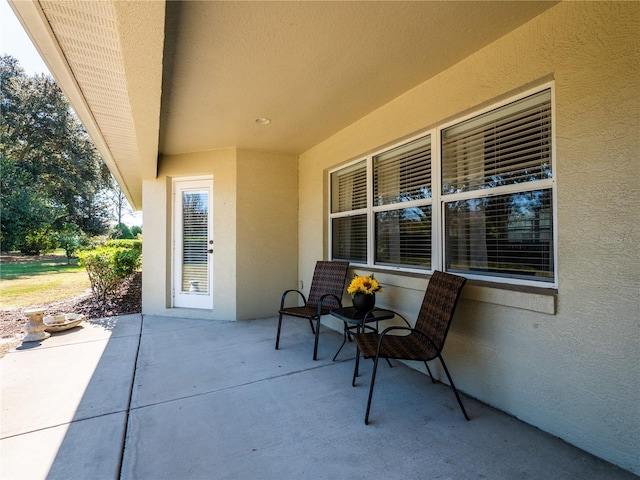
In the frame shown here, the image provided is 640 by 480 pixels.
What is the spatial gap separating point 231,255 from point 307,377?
8.41ft

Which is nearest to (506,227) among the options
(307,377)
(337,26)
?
(337,26)

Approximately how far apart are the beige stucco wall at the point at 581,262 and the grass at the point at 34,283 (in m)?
7.63

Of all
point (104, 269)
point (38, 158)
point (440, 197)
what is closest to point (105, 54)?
point (440, 197)

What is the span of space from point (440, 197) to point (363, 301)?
4.00 ft

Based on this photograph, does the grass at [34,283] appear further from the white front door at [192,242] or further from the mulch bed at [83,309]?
the white front door at [192,242]

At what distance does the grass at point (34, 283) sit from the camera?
6.06 m

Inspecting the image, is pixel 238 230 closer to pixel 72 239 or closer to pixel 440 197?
pixel 440 197

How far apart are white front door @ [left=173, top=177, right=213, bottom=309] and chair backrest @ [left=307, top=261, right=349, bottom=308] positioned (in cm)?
201

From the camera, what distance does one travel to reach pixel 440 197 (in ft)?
8.85

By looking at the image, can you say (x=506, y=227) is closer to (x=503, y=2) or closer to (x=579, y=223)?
(x=579, y=223)

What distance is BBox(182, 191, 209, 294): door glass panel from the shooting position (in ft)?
16.2

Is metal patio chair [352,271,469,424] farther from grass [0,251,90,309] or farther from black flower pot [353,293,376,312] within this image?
grass [0,251,90,309]

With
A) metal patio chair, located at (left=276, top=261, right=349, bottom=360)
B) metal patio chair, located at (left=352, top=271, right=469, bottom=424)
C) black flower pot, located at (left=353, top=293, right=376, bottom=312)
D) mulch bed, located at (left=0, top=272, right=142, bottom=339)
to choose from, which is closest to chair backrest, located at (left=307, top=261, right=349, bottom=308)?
metal patio chair, located at (left=276, top=261, right=349, bottom=360)

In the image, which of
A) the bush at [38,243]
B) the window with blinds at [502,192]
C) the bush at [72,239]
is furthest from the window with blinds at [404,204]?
the bush at [38,243]
